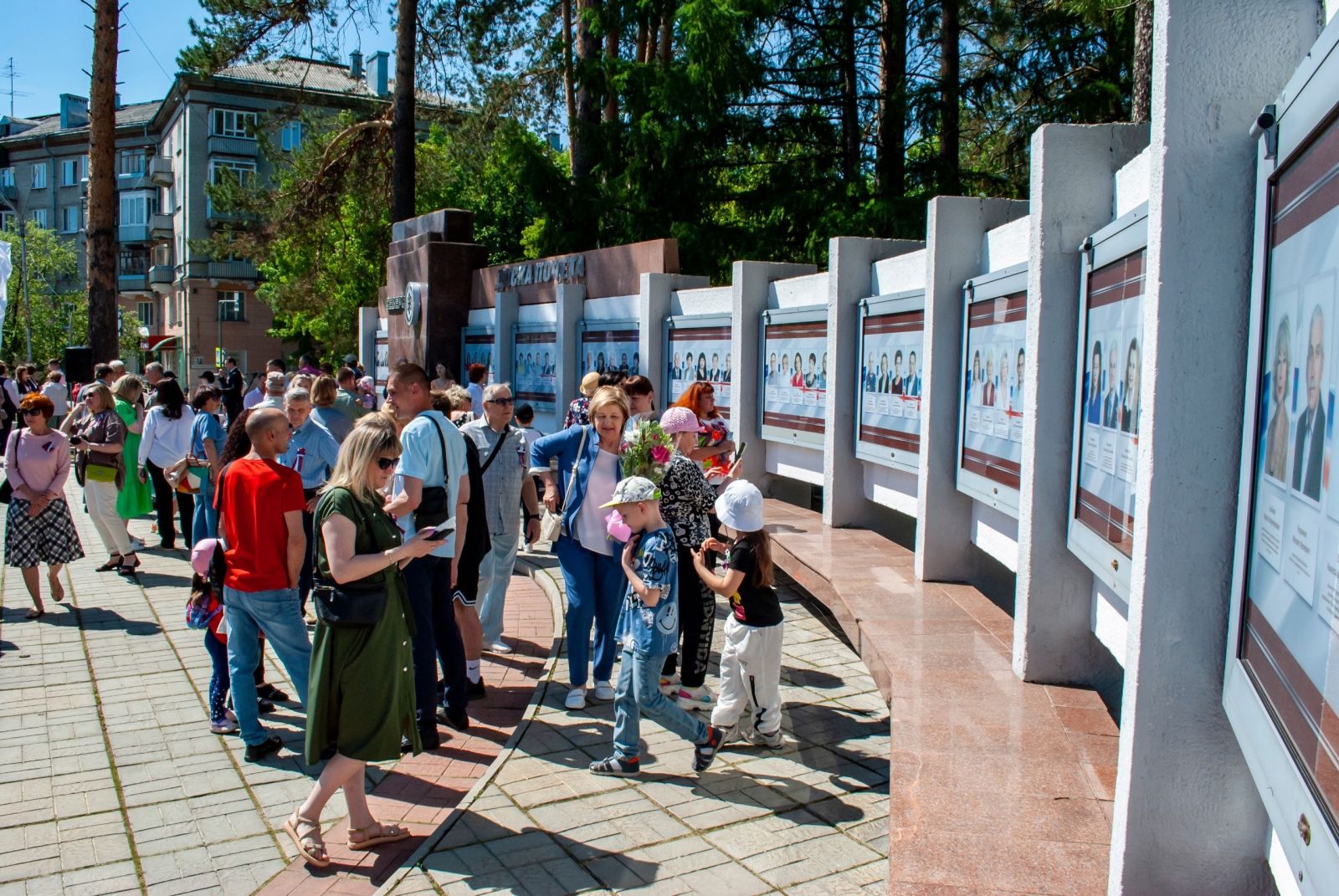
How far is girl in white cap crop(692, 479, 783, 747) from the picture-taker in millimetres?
5258

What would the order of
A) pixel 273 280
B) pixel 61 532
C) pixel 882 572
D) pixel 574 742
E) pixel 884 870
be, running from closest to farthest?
pixel 884 870 → pixel 574 742 → pixel 882 572 → pixel 61 532 → pixel 273 280

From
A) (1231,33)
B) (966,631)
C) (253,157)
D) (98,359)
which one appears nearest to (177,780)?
(966,631)

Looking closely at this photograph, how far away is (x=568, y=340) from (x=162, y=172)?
57.1 metres

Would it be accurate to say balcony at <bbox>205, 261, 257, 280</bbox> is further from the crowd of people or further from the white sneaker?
the white sneaker

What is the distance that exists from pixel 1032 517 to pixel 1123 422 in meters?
1.04

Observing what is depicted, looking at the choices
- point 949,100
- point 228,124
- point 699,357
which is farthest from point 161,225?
point 699,357

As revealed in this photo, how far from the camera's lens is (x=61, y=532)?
872 centimetres

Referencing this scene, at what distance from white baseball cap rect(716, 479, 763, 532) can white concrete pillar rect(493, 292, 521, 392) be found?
11914mm

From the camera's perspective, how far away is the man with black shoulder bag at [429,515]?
5.53 meters

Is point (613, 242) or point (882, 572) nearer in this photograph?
point (882, 572)

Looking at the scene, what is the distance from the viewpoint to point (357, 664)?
4.56 meters

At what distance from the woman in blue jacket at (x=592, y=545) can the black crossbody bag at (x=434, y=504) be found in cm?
75

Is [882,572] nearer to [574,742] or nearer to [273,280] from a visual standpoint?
[574,742]

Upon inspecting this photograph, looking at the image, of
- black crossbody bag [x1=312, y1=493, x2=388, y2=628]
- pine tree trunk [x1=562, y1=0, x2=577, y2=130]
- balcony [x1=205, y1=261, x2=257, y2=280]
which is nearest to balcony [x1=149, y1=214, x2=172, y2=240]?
balcony [x1=205, y1=261, x2=257, y2=280]
